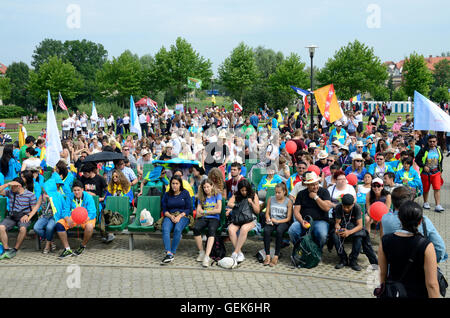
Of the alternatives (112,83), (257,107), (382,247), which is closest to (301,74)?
(257,107)

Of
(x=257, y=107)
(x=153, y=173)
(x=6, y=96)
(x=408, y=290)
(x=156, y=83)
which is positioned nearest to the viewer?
(x=408, y=290)

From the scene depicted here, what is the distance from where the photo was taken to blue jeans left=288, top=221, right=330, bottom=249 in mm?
6945

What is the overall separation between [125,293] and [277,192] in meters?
2.93

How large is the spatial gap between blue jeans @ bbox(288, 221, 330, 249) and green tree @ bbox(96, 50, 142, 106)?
176ft

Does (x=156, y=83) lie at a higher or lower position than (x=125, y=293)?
higher

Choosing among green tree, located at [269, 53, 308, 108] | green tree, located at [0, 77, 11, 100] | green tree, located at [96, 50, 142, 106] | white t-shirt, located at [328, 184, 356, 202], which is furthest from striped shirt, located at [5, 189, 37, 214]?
green tree, located at [0, 77, 11, 100]

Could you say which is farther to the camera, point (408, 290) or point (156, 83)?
point (156, 83)

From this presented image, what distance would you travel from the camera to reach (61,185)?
816 centimetres

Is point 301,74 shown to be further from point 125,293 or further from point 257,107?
point 125,293

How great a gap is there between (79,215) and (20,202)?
4.20ft

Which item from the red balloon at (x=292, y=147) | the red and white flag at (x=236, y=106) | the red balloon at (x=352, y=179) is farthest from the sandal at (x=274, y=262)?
the red and white flag at (x=236, y=106)

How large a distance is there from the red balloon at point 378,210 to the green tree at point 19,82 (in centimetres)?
8187

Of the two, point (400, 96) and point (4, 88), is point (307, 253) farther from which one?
point (4, 88)
